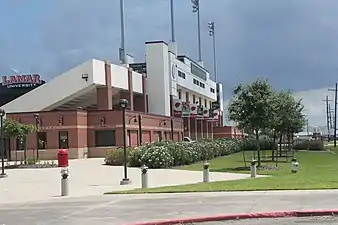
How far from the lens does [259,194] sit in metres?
18.8

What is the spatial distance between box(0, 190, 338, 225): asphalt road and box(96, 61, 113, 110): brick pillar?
45.2m

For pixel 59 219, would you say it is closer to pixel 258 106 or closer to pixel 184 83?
pixel 258 106

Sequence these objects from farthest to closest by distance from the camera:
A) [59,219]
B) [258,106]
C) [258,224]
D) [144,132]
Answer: [144,132], [258,106], [59,219], [258,224]

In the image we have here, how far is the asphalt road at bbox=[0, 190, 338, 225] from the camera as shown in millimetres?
14594

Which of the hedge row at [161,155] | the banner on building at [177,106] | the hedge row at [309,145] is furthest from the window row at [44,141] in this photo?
the hedge row at [309,145]

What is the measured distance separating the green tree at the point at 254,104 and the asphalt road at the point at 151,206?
52.9ft

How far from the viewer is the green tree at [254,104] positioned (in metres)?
35.2

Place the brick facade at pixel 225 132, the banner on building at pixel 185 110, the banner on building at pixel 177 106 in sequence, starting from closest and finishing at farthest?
the banner on building at pixel 177 106 → the banner on building at pixel 185 110 → the brick facade at pixel 225 132

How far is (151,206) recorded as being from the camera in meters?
16.9

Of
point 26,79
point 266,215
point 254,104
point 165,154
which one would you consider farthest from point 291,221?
point 26,79

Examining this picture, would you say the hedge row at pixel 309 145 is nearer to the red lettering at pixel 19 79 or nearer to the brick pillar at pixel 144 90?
the brick pillar at pixel 144 90

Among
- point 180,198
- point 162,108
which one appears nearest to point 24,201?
point 180,198

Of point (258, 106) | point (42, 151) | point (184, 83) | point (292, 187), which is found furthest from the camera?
point (184, 83)

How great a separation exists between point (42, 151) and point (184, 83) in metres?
38.2
